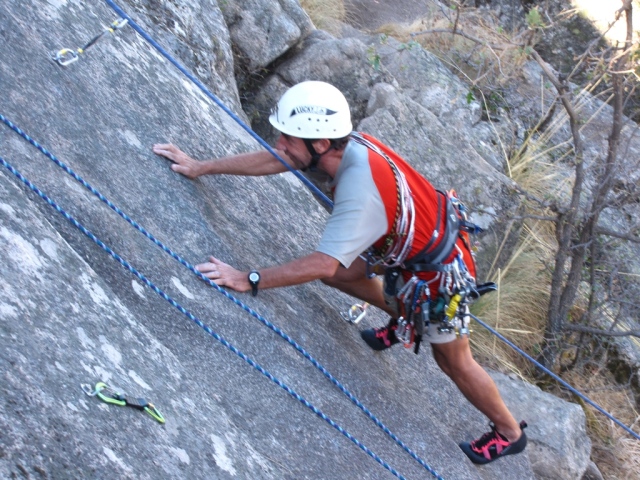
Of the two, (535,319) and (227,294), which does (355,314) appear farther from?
(535,319)

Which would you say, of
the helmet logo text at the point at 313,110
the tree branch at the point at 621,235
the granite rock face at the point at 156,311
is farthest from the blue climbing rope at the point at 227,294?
the tree branch at the point at 621,235

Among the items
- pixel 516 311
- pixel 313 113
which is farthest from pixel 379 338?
pixel 516 311

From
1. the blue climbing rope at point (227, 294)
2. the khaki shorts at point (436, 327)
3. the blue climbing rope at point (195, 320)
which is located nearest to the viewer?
the blue climbing rope at point (195, 320)

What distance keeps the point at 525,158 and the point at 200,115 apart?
180 inches

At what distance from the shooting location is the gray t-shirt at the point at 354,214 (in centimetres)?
294

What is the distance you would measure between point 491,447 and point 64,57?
290 cm

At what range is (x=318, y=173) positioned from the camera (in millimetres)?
3273

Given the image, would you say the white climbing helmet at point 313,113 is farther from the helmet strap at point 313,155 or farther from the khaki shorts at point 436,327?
the khaki shorts at point 436,327

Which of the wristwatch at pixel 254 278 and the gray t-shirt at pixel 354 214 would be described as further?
the wristwatch at pixel 254 278

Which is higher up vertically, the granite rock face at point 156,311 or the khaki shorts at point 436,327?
the khaki shorts at point 436,327

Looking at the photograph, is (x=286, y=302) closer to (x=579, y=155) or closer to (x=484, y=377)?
(x=484, y=377)

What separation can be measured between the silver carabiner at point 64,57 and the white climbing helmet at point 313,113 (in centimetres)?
104

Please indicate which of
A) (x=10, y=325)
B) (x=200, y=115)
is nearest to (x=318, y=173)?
(x=200, y=115)

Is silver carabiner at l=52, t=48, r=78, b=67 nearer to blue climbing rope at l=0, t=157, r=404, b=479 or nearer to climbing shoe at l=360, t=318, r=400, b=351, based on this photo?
blue climbing rope at l=0, t=157, r=404, b=479
